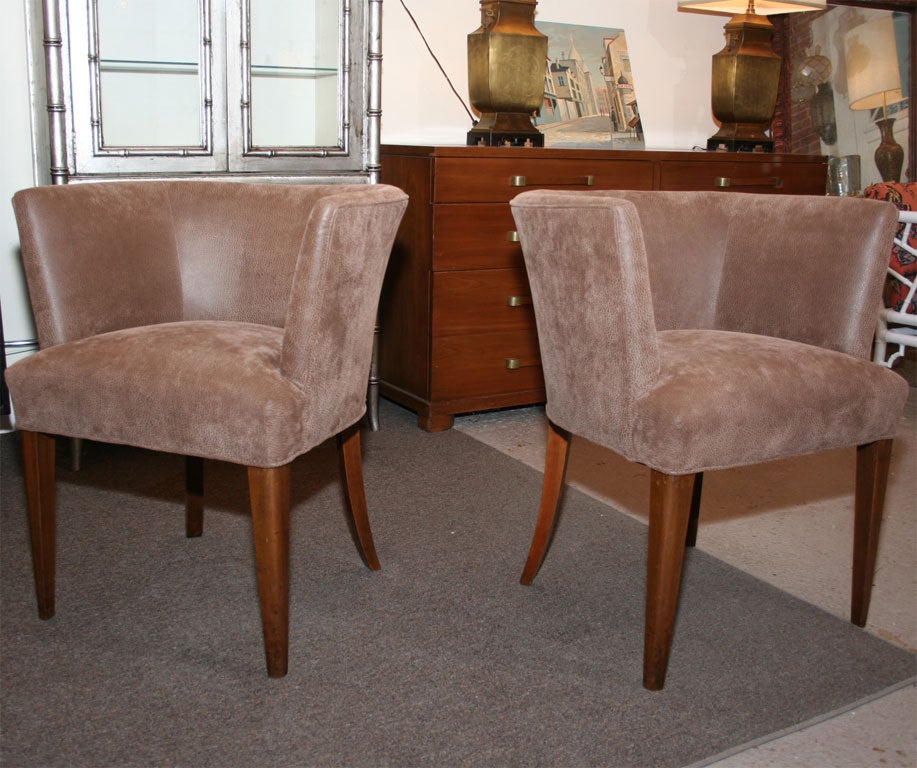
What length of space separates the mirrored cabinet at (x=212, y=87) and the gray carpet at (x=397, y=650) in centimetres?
92

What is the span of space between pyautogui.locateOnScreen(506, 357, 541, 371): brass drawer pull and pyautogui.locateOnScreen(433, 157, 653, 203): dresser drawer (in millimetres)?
513

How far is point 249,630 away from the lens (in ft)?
6.06

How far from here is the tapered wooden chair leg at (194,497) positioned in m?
2.22

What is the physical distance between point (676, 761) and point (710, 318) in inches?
37.5

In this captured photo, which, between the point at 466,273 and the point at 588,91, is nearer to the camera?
the point at 466,273

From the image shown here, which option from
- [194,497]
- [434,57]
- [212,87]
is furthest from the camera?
[434,57]

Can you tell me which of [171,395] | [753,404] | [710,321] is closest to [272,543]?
[171,395]

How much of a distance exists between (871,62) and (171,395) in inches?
147

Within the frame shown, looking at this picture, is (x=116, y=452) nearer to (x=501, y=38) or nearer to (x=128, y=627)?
(x=128, y=627)

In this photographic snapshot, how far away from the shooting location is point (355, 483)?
Result: 2068mm

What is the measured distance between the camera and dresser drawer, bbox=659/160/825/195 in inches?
135

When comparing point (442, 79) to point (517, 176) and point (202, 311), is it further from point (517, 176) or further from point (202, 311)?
point (202, 311)

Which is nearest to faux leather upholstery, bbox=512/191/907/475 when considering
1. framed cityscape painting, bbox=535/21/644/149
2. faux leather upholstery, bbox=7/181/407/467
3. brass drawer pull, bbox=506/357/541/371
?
faux leather upholstery, bbox=7/181/407/467

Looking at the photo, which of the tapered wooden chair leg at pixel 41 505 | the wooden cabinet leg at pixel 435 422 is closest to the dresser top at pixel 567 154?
the wooden cabinet leg at pixel 435 422
